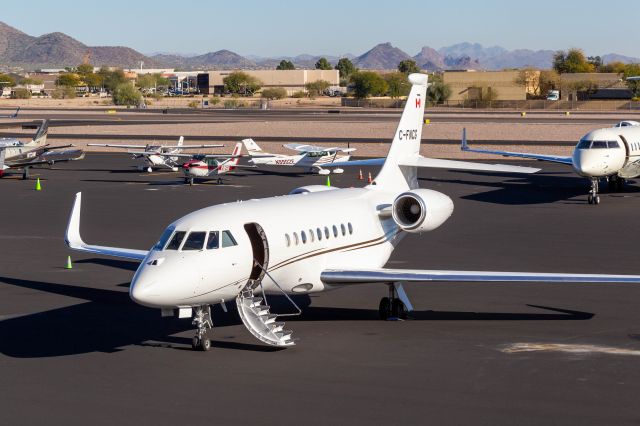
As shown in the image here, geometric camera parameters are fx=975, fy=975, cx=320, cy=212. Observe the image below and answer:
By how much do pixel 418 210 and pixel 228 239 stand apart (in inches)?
225

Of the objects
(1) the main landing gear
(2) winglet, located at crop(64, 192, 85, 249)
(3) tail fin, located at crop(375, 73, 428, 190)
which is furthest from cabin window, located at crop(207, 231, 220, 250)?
(3) tail fin, located at crop(375, 73, 428, 190)

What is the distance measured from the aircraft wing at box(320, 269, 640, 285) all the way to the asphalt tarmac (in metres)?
1.19

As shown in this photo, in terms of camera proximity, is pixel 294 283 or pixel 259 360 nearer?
pixel 259 360

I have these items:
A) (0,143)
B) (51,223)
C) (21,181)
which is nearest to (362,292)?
(51,223)

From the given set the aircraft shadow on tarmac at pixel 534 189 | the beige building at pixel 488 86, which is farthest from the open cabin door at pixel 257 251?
the beige building at pixel 488 86

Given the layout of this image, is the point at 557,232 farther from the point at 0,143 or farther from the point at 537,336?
the point at 0,143

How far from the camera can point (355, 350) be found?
64.8 ft

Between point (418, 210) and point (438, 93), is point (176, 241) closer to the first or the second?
point (418, 210)

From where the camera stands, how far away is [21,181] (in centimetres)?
5906

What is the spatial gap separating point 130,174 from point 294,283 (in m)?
43.7

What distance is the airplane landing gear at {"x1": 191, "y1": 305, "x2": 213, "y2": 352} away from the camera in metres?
19.4

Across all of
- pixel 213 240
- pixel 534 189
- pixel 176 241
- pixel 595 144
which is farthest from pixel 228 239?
pixel 534 189

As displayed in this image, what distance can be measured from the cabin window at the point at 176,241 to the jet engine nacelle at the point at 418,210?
605 cm

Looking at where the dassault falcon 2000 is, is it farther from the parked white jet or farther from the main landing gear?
the parked white jet
